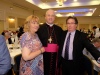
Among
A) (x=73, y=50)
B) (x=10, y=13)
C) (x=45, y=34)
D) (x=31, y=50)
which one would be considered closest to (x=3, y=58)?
(x=31, y=50)

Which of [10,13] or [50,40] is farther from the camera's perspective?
[10,13]

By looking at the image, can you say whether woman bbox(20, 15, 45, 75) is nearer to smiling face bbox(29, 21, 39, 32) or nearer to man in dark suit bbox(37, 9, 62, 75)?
smiling face bbox(29, 21, 39, 32)

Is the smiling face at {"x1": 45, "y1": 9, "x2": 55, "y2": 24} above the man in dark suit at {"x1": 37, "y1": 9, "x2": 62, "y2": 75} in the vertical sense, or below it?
above

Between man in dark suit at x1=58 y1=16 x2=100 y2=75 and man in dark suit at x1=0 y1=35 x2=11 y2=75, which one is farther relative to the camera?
man in dark suit at x1=58 y1=16 x2=100 y2=75

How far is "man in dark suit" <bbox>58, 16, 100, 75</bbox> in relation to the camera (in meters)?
1.86

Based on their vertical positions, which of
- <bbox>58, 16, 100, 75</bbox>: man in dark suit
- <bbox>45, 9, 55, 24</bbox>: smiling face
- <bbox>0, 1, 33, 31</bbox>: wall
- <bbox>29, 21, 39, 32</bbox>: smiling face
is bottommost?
<bbox>58, 16, 100, 75</bbox>: man in dark suit

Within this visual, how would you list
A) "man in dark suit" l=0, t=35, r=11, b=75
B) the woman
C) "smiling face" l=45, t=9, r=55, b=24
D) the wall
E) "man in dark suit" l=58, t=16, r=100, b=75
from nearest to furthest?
"man in dark suit" l=0, t=35, r=11, b=75, the woman, "man in dark suit" l=58, t=16, r=100, b=75, "smiling face" l=45, t=9, r=55, b=24, the wall

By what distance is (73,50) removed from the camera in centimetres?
186

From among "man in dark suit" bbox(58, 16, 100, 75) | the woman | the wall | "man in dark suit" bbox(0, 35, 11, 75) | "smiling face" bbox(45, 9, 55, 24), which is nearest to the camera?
"man in dark suit" bbox(0, 35, 11, 75)

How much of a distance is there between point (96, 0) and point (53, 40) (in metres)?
6.09

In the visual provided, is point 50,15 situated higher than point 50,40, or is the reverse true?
point 50,15

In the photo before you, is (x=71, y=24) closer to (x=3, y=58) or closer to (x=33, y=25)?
(x=33, y=25)

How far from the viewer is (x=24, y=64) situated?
5.37 ft

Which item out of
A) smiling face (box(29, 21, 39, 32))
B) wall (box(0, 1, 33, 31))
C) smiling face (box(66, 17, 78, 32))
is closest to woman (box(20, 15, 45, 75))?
smiling face (box(29, 21, 39, 32))
